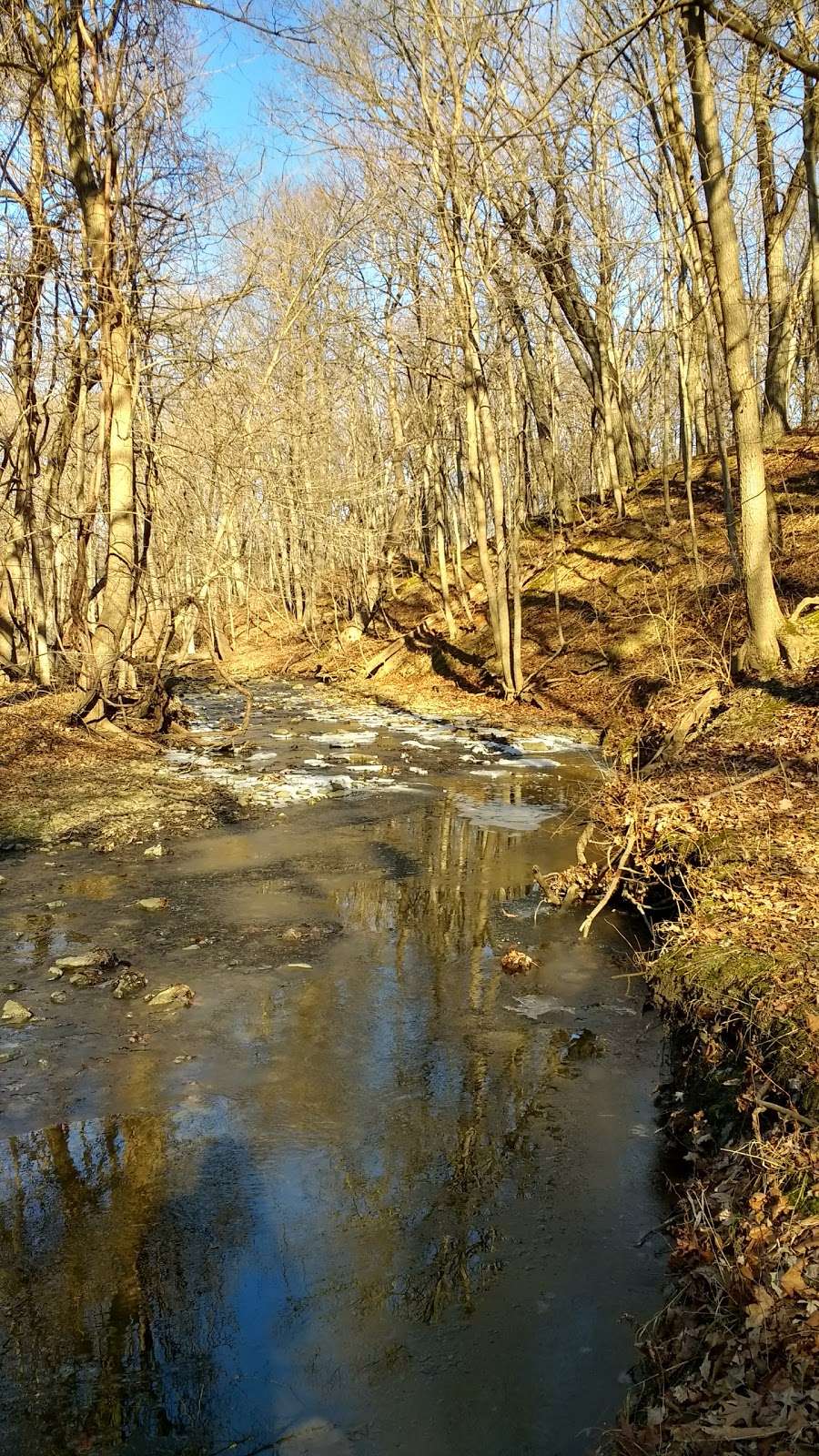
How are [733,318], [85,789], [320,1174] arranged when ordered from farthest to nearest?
[85,789] < [733,318] < [320,1174]

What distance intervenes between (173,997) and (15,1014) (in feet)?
3.39

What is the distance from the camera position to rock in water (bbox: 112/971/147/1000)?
6.97 meters

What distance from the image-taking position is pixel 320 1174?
4.95 metres

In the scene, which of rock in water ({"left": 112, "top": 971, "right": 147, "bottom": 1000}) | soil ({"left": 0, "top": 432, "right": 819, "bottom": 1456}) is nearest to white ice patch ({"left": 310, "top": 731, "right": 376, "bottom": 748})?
soil ({"left": 0, "top": 432, "right": 819, "bottom": 1456})

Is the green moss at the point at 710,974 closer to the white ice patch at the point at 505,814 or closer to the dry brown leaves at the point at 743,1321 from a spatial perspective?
the dry brown leaves at the point at 743,1321

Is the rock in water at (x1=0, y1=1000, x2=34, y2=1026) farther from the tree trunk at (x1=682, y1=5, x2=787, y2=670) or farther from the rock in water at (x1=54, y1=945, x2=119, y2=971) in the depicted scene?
the tree trunk at (x1=682, y1=5, x2=787, y2=670)

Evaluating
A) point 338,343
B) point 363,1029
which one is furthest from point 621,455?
point 363,1029

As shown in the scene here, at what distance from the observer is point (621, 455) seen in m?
28.1

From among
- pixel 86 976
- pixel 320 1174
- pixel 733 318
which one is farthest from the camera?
pixel 733 318

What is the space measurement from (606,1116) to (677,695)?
883 centimetres

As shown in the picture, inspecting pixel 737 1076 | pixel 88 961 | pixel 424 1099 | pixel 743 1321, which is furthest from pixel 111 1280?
pixel 88 961

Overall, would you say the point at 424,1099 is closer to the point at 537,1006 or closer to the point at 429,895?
the point at 537,1006

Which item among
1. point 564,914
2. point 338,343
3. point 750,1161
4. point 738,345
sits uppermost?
point 338,343

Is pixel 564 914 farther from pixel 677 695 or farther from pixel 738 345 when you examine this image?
Answer: pixel 738 345
